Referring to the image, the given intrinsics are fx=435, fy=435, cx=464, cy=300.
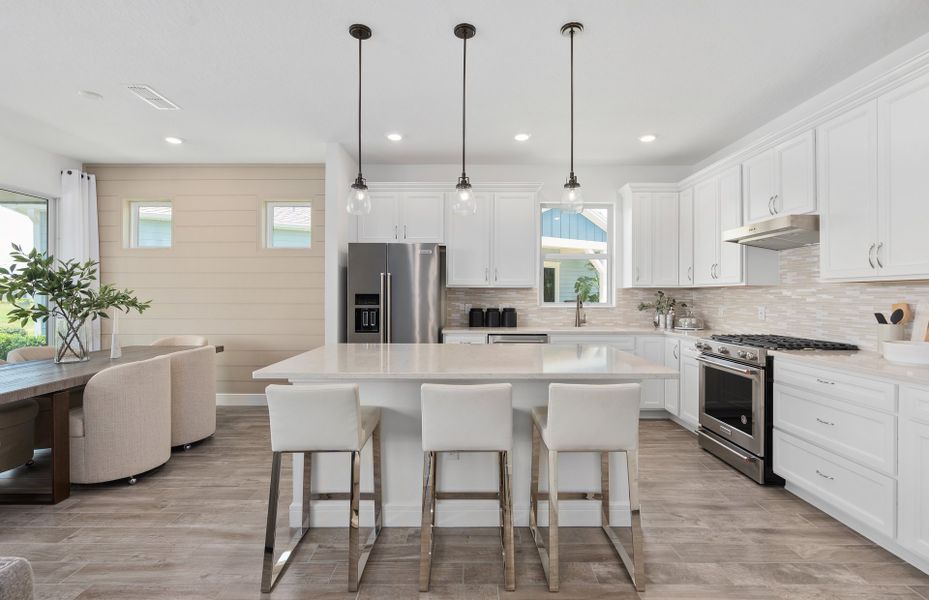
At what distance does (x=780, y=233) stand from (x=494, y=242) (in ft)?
8.21

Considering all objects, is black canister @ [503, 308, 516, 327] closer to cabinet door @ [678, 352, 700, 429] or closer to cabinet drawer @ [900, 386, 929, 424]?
cabinet door @ [678, 352, 700, 429]

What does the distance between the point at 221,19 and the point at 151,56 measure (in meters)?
0.72

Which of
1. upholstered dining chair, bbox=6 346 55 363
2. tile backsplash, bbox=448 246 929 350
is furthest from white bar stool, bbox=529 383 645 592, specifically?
upholstered dining chair, bbox=6 346 55 363

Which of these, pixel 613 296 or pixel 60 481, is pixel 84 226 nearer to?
pixel 60 481

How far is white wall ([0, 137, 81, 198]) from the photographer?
414 cm

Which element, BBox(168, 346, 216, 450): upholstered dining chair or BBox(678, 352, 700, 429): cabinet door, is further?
BBox(678, 352, 700, 429): cabinet door

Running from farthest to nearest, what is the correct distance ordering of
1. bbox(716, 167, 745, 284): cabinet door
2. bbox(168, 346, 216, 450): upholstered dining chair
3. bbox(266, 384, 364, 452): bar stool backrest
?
bbox(716, 167, 745, 284): cabinet door
bbox(168, 346, 216, 450): upholstered dining chair
bbox(266, 384, 364, 452): bar stool backrest

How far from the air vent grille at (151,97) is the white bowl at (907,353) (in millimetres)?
4972

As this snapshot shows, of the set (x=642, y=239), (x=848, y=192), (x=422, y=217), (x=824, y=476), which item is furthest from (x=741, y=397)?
(x=422, y=217)

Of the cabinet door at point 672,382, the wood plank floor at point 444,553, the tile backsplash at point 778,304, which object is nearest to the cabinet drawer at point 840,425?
the wood plank floor at point 444,553

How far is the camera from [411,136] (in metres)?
4.06

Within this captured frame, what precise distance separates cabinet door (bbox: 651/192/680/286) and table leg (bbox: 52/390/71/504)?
505 centimetres

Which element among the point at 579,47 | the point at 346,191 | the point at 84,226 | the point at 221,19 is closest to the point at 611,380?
the point at 579,47

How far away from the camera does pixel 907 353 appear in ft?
7.52
